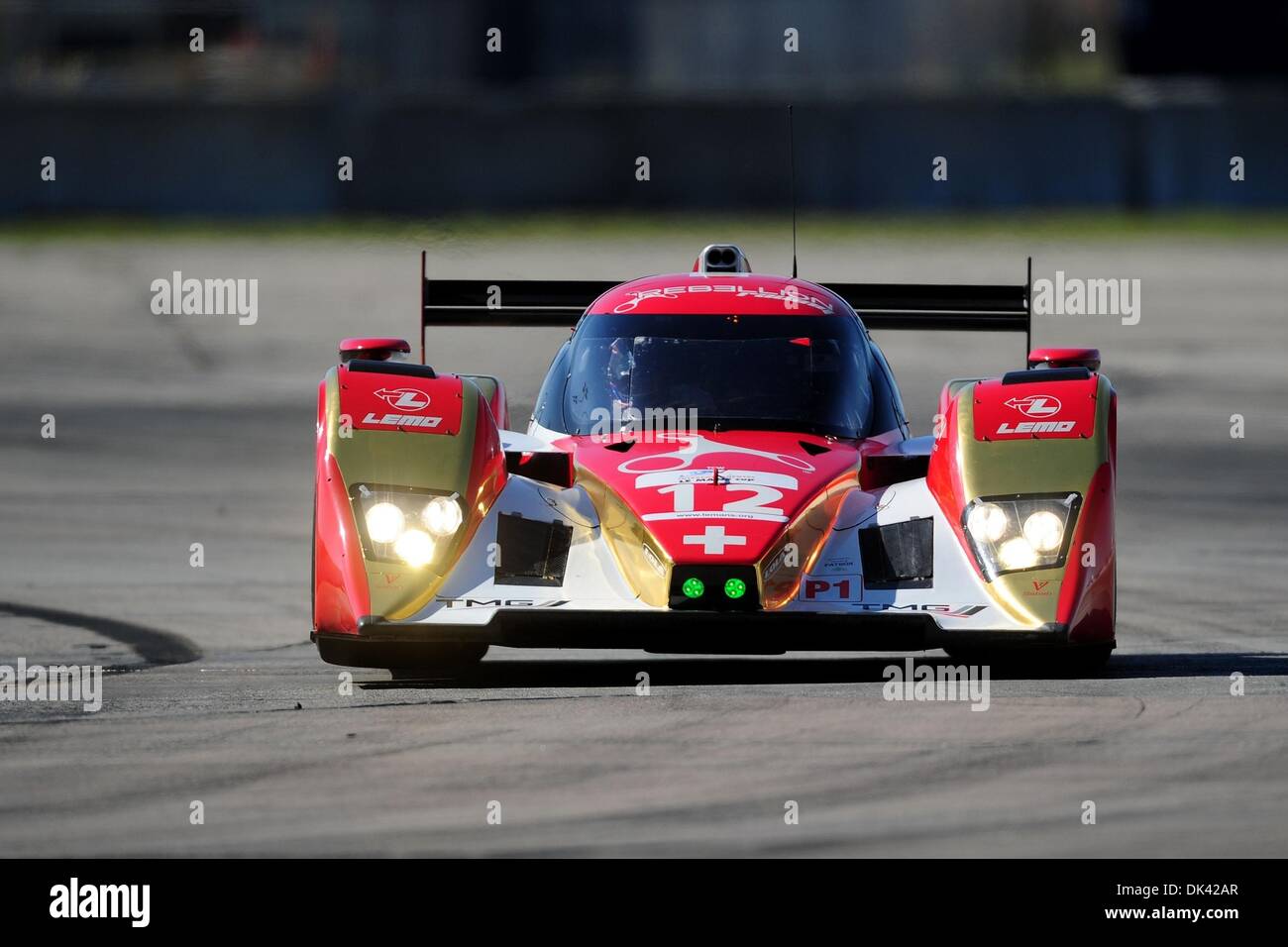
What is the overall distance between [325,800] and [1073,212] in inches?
992

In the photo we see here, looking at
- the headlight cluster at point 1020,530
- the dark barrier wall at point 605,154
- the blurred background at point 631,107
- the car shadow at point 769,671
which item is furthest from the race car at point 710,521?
the dark barrier wall at point 605,154

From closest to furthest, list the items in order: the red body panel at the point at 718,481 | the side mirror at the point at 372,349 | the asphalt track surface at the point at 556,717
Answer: the asphalt track surface at the point at 556,717 < the red body panel at the point at 718,481 < the side mirror at the point at 372,349

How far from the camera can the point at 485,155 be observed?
3027 cm

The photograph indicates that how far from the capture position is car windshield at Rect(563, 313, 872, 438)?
30.4ft

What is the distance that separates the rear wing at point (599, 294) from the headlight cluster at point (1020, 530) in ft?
8.44

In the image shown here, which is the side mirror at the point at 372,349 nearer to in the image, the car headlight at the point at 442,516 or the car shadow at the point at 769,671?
the car shadow at the point at 769,671

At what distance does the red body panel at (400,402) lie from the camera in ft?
27.8

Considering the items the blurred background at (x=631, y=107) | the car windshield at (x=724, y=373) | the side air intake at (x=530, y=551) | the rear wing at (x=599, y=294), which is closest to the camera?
the side air intake at (x=530, y=551)

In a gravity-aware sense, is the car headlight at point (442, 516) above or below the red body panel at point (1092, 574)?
above

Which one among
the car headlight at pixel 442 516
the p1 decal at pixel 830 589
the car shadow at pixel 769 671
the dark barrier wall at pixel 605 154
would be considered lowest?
the car shadow at pixel 769 671

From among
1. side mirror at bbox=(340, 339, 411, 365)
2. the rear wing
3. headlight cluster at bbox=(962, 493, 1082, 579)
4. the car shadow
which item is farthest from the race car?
the rear wing

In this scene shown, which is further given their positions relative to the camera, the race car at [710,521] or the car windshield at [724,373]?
the car windshield at [724,373]

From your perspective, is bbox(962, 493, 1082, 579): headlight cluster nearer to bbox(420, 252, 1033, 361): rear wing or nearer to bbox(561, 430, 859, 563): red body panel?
bbox(561, 430, 859, 563): red body panel

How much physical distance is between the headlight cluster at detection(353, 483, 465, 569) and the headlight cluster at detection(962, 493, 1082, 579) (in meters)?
1.91
